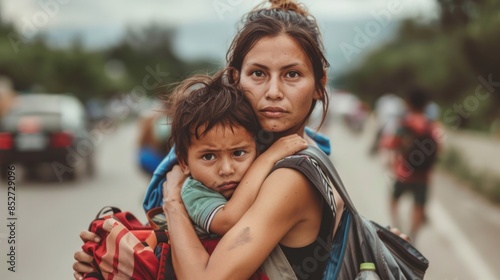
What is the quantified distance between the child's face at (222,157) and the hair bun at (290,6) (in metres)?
A: 0.62

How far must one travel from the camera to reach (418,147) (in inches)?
371

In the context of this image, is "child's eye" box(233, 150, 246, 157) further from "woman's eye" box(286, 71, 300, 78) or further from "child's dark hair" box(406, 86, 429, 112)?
"child's dark hair" box(406, 86, 429, 112)

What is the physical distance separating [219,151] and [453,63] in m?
30.7

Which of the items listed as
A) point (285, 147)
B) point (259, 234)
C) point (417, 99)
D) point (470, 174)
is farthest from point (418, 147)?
point (470, 174)

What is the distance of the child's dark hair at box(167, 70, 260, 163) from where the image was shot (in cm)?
253

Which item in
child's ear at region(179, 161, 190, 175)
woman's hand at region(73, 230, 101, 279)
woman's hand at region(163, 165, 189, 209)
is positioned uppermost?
child's ear at region(179, 161, 190, 175)

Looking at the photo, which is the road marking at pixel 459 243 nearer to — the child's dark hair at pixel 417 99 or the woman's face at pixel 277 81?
the child's dark hair at pixel 417 99

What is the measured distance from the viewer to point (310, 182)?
7.94 ft

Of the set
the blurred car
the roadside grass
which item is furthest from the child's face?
the blurred car

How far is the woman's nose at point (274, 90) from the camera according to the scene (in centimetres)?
259

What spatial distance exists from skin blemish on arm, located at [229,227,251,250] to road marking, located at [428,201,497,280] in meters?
6.53

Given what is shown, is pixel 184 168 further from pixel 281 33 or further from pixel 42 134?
pixel 42 134

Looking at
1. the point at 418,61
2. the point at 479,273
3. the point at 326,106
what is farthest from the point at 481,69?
the point at 418,61

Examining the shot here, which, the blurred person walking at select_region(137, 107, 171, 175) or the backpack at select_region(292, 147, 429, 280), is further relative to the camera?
the blurred person walking at select_region(137, 107, 171, 175)
